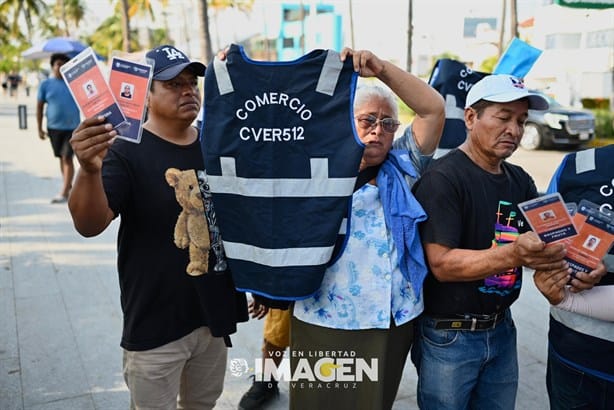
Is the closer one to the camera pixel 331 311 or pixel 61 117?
pixel 331 311

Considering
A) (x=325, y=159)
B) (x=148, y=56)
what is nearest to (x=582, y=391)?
(x=325, y=159)

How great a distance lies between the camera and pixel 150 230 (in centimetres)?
216

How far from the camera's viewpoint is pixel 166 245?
7.14 ft

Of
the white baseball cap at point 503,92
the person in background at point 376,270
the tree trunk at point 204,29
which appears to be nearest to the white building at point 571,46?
the tree trunk at point 204,29

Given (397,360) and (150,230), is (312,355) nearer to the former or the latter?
(397,360)

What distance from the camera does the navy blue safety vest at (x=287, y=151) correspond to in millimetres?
1946

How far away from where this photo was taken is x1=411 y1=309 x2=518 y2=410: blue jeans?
6.99 ft

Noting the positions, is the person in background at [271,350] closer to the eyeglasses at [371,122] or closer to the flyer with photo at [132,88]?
the eyeglasses at [371,122]

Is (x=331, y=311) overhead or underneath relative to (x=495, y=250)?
underneath

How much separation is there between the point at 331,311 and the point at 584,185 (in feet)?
3.56

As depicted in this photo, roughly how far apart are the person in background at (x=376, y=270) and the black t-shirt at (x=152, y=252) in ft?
1.64

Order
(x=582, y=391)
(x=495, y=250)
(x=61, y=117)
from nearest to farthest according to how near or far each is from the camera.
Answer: (x=495, y=250), (x=582, y=391), (x=61, y=117)

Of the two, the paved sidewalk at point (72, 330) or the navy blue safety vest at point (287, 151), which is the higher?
the navy blue safety vest at point (287, 151)

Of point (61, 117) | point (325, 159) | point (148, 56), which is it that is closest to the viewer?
point (325, 159)
